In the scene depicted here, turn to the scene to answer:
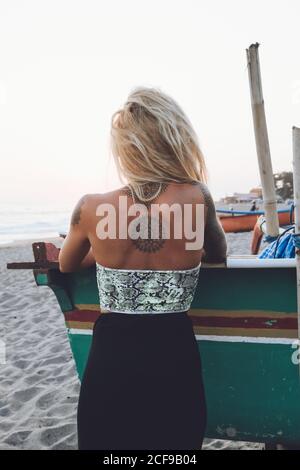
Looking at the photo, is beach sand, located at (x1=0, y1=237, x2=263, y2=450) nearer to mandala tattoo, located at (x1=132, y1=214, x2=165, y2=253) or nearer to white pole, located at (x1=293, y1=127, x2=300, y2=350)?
white pole, located at (x1=293, y1=127, x2=300, y2=350)

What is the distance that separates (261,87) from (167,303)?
226 centimetres

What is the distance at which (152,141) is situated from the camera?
5.48 ft

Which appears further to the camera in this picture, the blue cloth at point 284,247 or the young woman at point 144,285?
the blue cloth at point 284,247

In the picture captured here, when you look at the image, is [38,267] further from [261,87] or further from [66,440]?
[261,87]

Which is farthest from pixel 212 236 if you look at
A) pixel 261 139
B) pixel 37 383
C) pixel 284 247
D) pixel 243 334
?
pixel 37 383

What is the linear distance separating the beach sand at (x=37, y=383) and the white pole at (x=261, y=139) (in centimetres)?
174

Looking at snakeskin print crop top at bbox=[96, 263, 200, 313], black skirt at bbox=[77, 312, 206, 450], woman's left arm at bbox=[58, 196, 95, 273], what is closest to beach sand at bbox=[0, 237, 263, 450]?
black skirt at bbox=[77, 312, 206, 450]

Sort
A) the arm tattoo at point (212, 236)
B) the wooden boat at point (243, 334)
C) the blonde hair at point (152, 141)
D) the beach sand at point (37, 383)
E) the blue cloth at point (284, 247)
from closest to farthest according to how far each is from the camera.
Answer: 1. the blonde hair at point (152, 141)
2. the arm tattoo at point (212, 236)
3. the wooden boat at point (243, 334)
4. the blue cloth at point (284, 247)
5. the beach sand at point (37, 383)

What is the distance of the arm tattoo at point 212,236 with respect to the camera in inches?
71.9

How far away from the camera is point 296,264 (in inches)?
88.5

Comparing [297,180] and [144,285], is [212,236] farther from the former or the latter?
[297,180]

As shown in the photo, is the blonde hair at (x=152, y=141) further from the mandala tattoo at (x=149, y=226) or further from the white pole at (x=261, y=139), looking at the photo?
the white pole at (x=261, y=139)

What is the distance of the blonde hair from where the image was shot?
1.67 meters

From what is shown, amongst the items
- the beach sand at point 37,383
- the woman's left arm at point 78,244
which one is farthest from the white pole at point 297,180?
the beach sand at point 37,383
